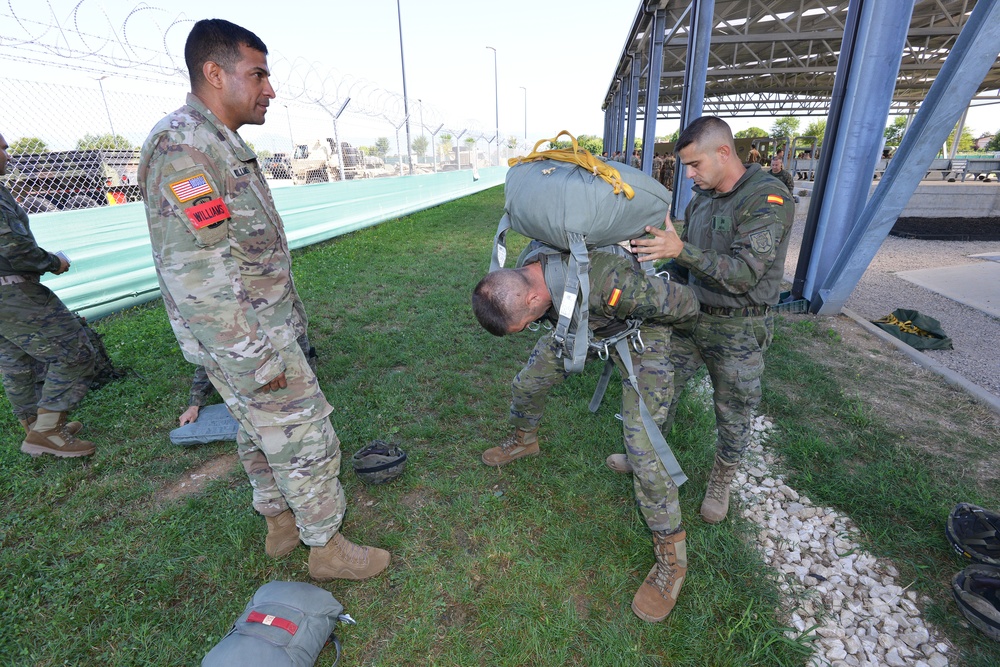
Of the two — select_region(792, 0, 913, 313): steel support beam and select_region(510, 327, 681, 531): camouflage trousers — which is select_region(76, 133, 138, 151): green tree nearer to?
select_region(510, 327, 681, 531): camouflage trousers

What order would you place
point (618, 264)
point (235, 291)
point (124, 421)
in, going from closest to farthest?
point (235, 291) → point (618, 264) → point (124, 421)

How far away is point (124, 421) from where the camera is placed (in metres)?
3.53

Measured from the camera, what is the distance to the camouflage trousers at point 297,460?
199 centimetres

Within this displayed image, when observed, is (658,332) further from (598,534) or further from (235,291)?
(235,291)

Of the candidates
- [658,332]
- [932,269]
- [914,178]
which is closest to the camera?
[658,332]

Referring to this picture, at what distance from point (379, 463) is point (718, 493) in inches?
76.0

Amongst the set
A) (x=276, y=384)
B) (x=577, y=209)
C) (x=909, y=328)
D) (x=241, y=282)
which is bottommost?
(x=909, y=328)

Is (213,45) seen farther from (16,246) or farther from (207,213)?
(16,246)

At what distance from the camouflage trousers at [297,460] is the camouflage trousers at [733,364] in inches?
76.5

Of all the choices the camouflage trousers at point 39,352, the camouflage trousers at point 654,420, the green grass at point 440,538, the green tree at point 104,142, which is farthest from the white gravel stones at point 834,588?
the green tree at point 104,142

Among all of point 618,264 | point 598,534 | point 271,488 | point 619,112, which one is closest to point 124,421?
point 271,488

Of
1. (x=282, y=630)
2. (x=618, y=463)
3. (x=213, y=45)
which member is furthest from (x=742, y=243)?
(x=282, y=630)

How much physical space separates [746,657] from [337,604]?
1670 millimetres

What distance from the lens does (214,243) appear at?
171 cm
